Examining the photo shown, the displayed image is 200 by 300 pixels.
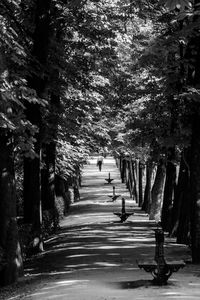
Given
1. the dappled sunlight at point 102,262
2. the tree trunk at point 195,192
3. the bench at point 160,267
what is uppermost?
the tree trunk at point 195,192

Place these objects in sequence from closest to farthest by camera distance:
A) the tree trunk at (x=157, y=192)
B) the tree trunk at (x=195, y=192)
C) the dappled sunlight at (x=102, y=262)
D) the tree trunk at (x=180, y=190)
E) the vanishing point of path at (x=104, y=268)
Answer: the vanishing point of path at (x=104, y=268), the dappled sunlight at (x=102, y=262), the tree trunk at (x=195, y=192), the tree trunk at (x=180, y=190), the tree trunk at (x=157, y=192)

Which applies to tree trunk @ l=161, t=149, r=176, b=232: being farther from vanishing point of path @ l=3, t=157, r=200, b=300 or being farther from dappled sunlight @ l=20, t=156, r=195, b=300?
dappled sunlight @ l=20, t=156, r=195, b=300

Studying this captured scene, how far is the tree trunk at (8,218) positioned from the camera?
13391mm

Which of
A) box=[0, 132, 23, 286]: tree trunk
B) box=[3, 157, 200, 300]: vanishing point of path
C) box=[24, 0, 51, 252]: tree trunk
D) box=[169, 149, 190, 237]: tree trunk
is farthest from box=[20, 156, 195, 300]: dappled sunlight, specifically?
box=[24, 0, 51, 252]: tree trunk

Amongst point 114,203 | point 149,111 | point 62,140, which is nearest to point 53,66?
point 149,111

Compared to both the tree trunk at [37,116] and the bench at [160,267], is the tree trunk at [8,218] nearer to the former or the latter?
the tree trunk at [37,116]

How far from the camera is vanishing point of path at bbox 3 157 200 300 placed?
9.84 m

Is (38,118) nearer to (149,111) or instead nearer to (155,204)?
(149,111)

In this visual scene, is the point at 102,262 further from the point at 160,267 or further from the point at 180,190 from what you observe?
the point at 180,190

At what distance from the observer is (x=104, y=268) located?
13781 millimetres

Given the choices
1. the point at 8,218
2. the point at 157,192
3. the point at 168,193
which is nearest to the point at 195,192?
the point at 8,218

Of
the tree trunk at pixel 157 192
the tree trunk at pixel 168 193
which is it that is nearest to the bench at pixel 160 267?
the tree trunk at pixel 168 193

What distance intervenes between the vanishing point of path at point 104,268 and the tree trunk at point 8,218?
61 cm

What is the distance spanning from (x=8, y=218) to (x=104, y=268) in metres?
2.76
